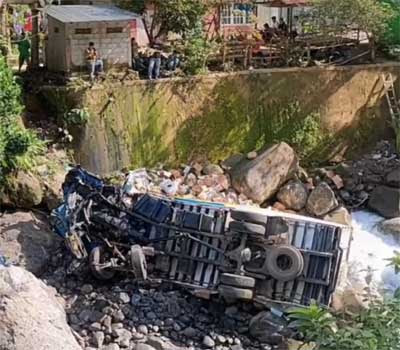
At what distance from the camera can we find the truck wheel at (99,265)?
1235 cm

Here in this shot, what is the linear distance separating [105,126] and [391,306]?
43.0ft

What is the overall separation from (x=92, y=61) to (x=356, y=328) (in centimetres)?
1340

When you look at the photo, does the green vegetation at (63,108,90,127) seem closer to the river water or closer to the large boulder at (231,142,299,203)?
the large boulder at (231,142,299,203)

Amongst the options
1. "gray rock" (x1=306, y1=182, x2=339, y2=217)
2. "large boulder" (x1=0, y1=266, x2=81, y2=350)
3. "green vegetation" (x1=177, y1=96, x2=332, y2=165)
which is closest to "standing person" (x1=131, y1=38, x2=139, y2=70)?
"green vegetation" (x1=177, y1=96, x2=332, y2=165)

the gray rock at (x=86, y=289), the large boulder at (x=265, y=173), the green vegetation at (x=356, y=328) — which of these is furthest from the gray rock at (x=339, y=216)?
the green vegetation at (x=356, y=328)

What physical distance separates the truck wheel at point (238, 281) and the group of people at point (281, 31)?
8.78m

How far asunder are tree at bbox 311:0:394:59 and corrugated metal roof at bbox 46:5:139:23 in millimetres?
5108

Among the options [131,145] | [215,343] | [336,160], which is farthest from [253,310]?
[336,160]

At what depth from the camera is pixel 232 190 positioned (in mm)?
16141

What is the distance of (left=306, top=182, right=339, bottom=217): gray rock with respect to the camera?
16.1 meters

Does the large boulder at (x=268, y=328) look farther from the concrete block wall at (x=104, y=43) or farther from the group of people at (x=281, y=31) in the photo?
the group of people at (x=281, y=31)

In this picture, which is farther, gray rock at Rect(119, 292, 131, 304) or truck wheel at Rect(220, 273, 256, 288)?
gray rock at Rect(119, 292, 131, 304)

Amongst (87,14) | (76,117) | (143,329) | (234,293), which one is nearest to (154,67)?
(87,14)

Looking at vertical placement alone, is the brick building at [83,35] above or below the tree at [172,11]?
A: below
